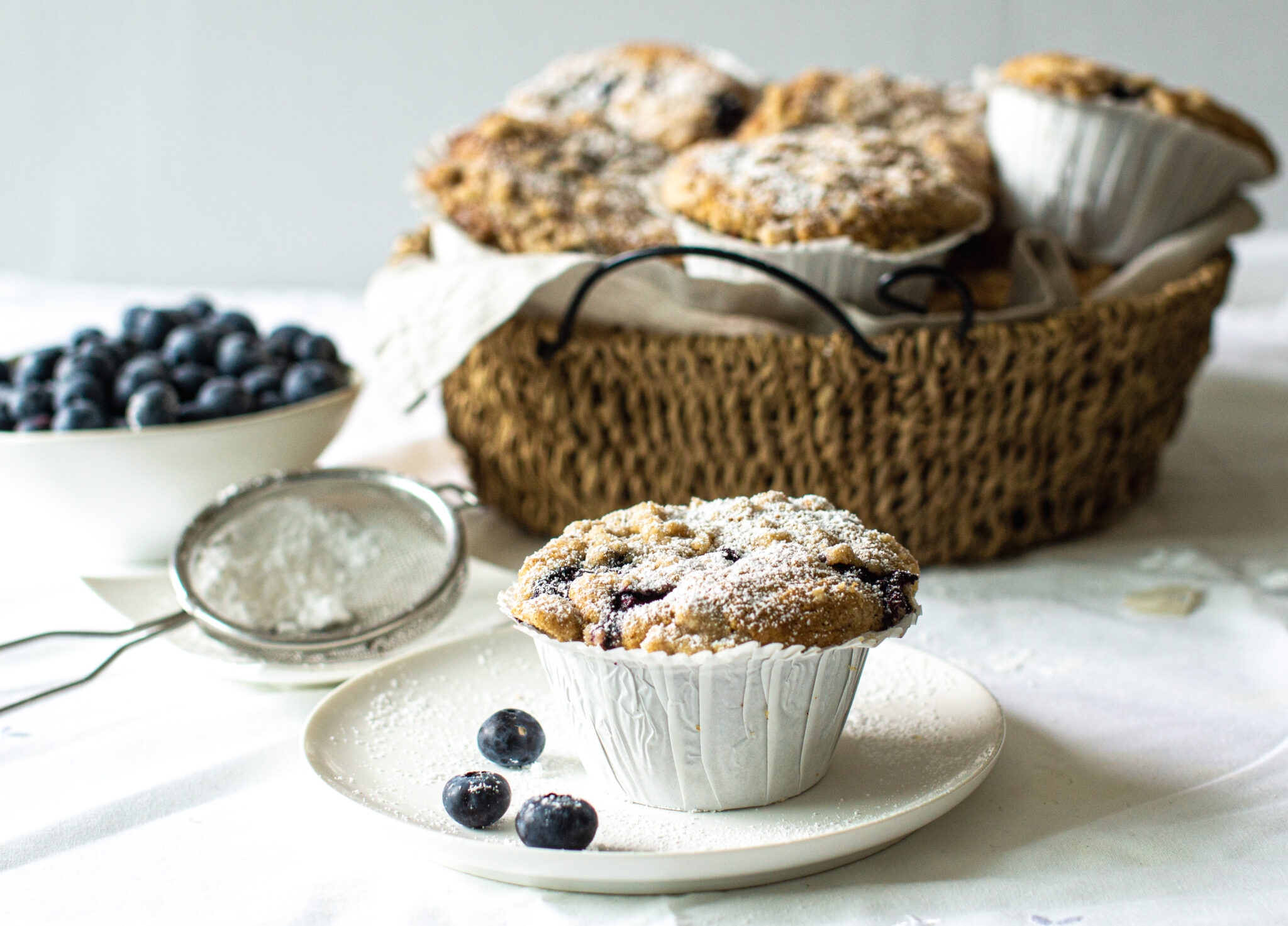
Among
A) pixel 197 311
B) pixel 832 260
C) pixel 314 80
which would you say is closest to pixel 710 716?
pixel 832 260

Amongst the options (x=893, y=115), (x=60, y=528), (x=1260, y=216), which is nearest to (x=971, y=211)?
(x=893, y=115)

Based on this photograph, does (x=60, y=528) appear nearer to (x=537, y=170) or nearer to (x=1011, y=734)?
(x=537, y=170)

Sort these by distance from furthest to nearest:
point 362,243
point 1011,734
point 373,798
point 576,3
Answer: point 362,243 → point 576,3 → point 1011,734 → point 373,798

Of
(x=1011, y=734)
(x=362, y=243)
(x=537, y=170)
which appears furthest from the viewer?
(x=362, y=243)

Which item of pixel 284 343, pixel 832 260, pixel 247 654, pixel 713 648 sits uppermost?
pixel 832 260

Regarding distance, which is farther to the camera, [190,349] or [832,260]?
[190,349]

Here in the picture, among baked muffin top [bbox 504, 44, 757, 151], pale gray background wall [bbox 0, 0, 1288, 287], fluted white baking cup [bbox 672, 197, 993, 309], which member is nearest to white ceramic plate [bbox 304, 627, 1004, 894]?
fluted white baking cup [bbox 672, 197, 993, 309]

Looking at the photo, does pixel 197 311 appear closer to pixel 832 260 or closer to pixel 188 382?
pixel 188 382

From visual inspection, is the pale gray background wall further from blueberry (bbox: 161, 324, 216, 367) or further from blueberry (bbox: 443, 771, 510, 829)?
blueberry (bbox: 443, 771, 510, 829)

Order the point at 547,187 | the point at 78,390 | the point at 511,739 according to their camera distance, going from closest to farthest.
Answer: the point at 511,739 → the point at 78,390 → the point at 547,187
